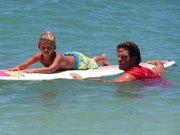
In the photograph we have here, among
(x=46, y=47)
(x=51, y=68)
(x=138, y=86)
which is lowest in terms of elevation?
(x=138, y=86)

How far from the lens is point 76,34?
1114cm

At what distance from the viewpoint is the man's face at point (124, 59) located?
6102 mm

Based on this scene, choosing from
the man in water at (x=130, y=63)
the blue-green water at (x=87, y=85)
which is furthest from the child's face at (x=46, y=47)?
the man in water at (x=130, y=63)

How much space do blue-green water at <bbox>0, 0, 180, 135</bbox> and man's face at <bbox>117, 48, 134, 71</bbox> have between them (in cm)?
24

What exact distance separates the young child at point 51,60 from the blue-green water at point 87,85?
42 centimetres

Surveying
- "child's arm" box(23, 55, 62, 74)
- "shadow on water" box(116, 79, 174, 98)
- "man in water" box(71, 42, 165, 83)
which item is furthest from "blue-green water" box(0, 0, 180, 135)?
"child's arm" box(23, 55, 62, 74)

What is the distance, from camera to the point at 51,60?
6898mm

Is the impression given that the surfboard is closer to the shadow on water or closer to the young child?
the young child

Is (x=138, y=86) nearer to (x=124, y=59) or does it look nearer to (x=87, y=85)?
(x=124, y=59)

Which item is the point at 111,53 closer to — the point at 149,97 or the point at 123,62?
the point at 123,62

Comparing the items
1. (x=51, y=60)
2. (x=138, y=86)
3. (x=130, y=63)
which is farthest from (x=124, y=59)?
(x=51, y=60)

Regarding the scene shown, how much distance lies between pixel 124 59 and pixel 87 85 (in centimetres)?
60

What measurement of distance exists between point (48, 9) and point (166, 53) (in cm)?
494

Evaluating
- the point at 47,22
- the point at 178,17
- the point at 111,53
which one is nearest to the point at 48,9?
the point at 47,22
